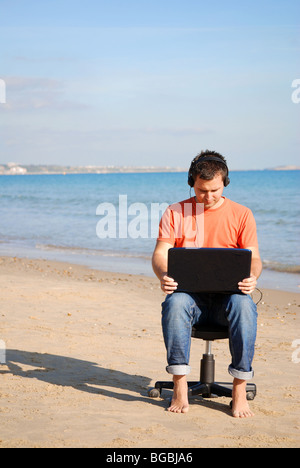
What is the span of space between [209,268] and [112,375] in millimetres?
1548

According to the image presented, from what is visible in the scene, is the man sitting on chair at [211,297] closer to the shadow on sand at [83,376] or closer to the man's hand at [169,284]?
the man's hand at [169,284]

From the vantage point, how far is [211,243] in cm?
405

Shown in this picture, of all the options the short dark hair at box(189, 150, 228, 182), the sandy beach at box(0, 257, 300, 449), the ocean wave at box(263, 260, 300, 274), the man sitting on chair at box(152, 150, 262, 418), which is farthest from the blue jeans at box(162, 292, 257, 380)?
the ocean wave at box(263, 260, 300, 274)

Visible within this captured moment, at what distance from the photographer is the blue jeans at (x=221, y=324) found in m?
3.78

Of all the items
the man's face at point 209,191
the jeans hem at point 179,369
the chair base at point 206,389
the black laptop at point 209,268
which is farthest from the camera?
the chair base at point 206,389

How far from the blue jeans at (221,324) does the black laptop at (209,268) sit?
0.31 feet

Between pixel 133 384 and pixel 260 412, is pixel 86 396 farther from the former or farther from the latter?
pixel 260 412

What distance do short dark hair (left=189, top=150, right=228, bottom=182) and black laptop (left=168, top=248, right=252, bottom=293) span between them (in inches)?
20.3

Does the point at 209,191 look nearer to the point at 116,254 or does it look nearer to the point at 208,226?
the point at 208,226

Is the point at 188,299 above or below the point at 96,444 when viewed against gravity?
above

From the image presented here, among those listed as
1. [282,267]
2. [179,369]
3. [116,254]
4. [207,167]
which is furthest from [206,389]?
[116,254]

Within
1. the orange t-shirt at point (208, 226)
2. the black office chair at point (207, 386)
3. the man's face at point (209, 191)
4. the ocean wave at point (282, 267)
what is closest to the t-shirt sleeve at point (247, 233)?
the orange t-shirt at point (208, 226)

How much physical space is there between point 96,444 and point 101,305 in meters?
4.25
